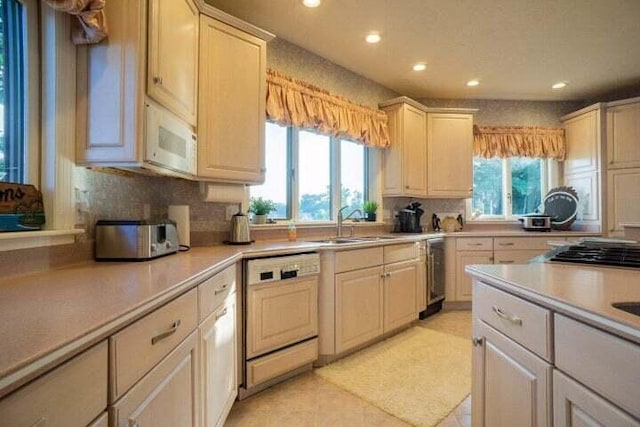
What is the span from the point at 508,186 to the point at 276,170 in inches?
130

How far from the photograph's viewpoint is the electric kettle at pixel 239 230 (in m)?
2.48

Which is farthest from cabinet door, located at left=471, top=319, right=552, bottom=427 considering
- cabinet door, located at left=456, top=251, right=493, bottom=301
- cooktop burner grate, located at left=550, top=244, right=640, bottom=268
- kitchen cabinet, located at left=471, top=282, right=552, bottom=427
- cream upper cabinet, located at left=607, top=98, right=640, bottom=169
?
cream upper cabinet, located at left=607, top=98, right=640, bottom=169

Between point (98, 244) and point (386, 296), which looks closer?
point (98, 244)

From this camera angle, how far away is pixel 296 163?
3.16m

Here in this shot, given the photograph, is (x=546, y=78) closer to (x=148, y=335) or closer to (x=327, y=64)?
(x=327, y=64)

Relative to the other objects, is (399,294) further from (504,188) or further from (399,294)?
(504,188)

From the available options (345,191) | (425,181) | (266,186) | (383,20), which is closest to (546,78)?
(425,181)

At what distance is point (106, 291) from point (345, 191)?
9.42ft

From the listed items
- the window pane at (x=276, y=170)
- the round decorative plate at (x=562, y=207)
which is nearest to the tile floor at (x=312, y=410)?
the window pane at (x=276, y=170)

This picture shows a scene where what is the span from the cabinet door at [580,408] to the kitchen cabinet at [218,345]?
3.92 ft

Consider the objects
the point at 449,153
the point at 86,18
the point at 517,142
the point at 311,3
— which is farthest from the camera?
the point at 517,142

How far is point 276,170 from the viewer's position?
10.0 feet

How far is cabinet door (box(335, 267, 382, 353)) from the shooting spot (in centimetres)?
257

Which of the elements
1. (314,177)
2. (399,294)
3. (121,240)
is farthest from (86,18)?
(399,294)
